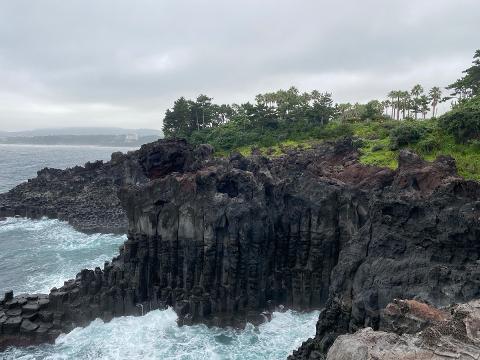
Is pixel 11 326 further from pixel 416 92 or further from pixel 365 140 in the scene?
pixel 416 92

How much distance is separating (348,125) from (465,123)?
28.1m

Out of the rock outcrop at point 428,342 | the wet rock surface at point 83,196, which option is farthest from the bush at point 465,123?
the wet rock surface at point 83,196

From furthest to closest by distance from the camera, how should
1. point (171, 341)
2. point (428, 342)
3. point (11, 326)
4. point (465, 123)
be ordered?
point (465, 123), point (11, 326), point (171, 341), point (428, 342)

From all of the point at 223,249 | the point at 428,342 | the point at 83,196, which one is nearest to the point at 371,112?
the point at 83,196

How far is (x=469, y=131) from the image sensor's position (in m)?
38.1

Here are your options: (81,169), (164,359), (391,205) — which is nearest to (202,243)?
(164,359)

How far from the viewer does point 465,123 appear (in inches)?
1492

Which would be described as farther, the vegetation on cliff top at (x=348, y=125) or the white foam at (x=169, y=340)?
the vegetation on cliff top at (x=348, y=125)

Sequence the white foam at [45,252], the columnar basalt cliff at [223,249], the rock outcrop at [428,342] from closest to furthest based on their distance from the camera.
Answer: the rock outcrop at [428,342] < the columnar basalt cliff at [223,249] < the white foam at [45,252]

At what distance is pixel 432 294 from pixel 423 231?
3335 mm

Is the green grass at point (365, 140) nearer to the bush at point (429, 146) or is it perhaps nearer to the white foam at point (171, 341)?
the bush at point (429, 146)

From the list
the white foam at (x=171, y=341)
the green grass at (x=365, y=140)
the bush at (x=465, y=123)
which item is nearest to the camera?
the white foam at (x=171, y=341)

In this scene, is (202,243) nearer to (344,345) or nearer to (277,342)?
(277,342)

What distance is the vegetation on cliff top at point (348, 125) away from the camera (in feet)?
127
